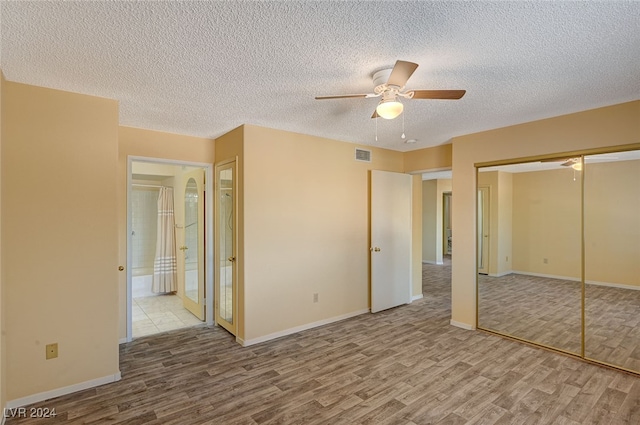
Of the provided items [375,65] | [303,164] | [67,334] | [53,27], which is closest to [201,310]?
[67,334]

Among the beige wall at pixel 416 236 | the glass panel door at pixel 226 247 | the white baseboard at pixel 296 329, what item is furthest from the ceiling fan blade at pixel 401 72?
the beige wall at pixel 416 236

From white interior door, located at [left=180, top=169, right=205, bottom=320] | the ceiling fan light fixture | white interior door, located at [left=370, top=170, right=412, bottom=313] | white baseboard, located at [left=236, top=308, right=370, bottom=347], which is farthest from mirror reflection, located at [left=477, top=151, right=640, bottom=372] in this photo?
white interior door, located at [left=180, top=169, right=205, bottom=320]

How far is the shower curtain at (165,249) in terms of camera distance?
6.01m

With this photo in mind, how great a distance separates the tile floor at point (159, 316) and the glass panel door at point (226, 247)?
0.59 meters

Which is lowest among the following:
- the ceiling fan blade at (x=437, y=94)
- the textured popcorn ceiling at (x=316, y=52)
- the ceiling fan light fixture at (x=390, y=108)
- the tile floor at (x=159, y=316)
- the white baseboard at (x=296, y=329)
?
the tile floor at (x=159, y=316)

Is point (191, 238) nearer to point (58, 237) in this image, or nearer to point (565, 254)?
point (58, 237)

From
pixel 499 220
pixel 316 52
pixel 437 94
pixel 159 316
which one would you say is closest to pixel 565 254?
pixel 499 220

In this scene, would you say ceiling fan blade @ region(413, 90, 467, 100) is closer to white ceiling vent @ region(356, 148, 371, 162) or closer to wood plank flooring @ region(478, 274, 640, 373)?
white ceiling vent @ region(356, 148, 371, 162)

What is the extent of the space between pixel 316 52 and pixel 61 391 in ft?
11.3

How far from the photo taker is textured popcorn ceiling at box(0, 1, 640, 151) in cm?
165

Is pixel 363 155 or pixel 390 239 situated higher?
pixel 363 155

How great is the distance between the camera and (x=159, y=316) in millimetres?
4797

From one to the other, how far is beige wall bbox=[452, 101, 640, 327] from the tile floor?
379 centimetres

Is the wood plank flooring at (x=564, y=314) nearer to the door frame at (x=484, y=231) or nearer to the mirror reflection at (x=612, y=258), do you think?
the mirror reflection at (x=612, y=258)
